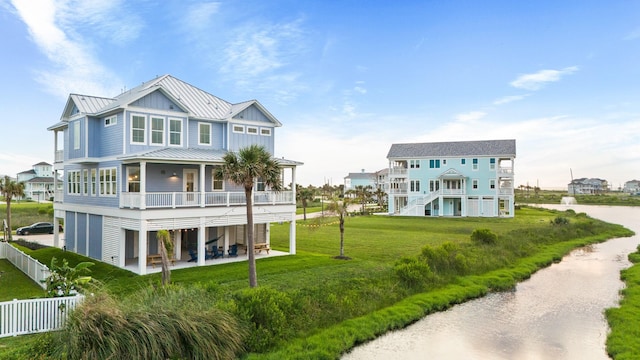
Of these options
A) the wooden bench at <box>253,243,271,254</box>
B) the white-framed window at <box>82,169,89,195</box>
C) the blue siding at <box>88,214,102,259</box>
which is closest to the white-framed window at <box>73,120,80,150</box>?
the white-framed window at <box>82,169,89,195</box>

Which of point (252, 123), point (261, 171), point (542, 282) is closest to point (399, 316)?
point (261, 171)

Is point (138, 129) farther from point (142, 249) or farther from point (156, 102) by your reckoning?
→ point (142, 249)

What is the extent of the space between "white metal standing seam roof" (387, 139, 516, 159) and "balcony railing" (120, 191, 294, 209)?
1509 inches

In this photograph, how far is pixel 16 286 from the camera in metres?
17.8

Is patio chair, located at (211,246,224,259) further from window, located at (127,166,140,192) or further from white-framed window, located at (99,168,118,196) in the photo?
white-framed window, located at (99,168,118,196)

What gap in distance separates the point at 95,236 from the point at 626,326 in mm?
24925

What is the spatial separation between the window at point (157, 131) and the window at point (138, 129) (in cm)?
45

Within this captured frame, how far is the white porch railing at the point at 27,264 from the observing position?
17469 millimetres

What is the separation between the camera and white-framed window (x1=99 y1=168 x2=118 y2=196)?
22641mm

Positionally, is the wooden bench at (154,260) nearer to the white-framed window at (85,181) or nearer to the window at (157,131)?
the window at (157,131)

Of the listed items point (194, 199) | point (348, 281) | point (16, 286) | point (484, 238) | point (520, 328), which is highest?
point (194, 199)

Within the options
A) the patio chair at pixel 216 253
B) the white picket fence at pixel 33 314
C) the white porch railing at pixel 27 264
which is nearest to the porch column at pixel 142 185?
the white porch railing at pixel 27 264

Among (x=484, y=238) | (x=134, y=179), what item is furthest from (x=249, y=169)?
(x=484, y=238)

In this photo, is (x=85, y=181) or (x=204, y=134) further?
(x=85, y=181)
